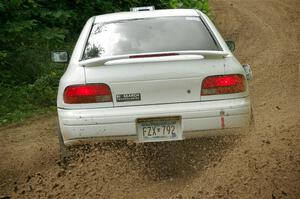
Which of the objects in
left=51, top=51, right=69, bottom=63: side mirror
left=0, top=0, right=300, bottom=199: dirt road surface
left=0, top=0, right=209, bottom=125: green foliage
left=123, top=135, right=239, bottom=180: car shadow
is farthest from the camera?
left=0, top=0, right=209, bottom=125: green foliage

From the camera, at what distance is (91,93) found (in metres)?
4.63

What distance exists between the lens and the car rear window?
5102mm

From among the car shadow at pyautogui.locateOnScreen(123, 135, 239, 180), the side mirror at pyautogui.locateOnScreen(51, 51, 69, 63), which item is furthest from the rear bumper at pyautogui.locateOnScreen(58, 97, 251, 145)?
the side mirror at pyautogui.locateOnScreen(51, 51, 69, 63)

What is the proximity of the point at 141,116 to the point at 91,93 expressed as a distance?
52 centimetres

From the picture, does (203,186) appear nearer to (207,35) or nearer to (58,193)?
(58,193)

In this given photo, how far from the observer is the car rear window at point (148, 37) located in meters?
5.10

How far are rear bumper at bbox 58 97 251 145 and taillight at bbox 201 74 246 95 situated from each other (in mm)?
105

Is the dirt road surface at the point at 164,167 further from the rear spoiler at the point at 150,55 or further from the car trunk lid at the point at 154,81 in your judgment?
the rear spoiler at the point at 150,55

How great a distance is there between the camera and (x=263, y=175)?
470cm

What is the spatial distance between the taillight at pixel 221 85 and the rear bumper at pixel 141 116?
105mm

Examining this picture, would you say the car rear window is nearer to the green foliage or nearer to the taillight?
the taillight

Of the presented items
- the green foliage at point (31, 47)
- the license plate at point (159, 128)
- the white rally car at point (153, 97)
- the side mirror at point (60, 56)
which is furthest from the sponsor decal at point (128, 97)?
the green foliage at point (31, 47)

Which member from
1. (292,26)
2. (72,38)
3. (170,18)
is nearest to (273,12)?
(292,26)

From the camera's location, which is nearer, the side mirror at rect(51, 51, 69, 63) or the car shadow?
the car shadow
